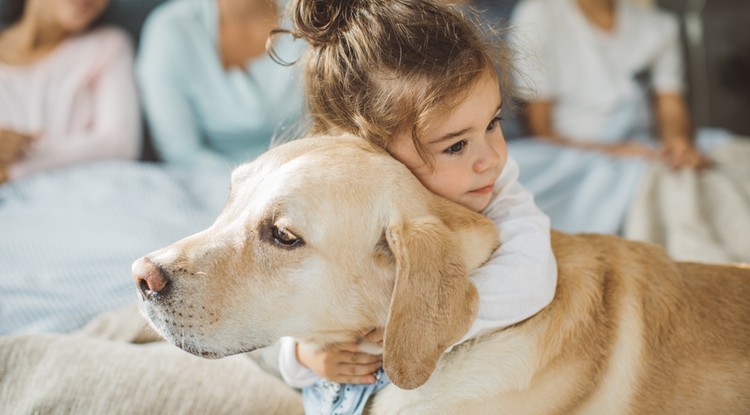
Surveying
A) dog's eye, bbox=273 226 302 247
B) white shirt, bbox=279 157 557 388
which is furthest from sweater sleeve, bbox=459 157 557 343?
dog's eye, bbox=273 226 302 247

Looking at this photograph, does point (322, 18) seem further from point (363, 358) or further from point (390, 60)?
point (363, 358)

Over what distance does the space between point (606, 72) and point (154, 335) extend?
3.19 m

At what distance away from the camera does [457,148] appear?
1541mm

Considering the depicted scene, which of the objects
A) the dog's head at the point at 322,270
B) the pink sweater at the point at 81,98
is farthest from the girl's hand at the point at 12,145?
the dog's head at the point at 322,270

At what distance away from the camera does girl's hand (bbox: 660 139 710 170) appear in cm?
334

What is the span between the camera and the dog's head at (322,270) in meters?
1.24

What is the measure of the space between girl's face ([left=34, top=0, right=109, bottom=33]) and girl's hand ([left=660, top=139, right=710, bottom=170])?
10.5 ft

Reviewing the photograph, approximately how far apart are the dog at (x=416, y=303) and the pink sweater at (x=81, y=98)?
7.54ft

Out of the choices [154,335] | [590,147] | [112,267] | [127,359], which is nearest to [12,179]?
[112,267]

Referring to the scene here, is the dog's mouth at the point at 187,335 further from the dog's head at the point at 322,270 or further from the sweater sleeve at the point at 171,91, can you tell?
the sweater sleeve at the point at 171,91

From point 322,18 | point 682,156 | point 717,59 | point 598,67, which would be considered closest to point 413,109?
point 322,18

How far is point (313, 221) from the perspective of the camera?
4.26ft

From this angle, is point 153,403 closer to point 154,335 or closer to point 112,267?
point 154,335

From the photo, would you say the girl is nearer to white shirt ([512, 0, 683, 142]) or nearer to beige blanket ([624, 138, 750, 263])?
beige blanket ([624, 138, 750, 263])
